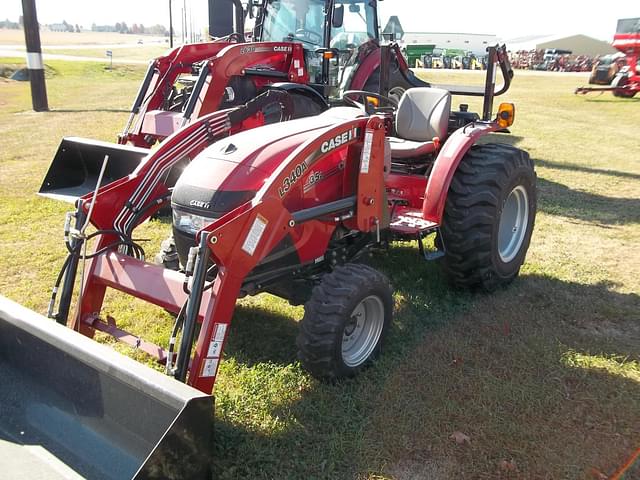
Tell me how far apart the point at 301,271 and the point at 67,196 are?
2164 millimetres

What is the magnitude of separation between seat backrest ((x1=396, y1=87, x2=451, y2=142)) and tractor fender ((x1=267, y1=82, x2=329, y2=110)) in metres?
1.92

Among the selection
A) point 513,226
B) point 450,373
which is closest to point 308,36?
point 513,226

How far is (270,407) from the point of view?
10.2ft

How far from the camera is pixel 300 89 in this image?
21.9 feet

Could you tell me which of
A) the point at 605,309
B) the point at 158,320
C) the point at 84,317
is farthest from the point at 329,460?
the point at 605,309

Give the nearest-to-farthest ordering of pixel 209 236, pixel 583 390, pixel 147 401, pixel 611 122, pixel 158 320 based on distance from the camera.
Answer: pixel 147 401 < pixel 209 236 < pixel 583 390 < pixel 158 320 < pixel 611 122

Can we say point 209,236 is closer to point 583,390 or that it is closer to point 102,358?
point 102,358

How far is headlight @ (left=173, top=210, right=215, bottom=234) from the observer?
3.00 meters

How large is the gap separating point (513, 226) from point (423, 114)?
1.15 m

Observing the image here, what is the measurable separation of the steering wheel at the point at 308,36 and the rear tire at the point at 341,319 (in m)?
5.17

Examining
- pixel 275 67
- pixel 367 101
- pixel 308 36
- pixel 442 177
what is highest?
pixel 308 36

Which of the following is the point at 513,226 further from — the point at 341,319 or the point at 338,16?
the point at 338,16

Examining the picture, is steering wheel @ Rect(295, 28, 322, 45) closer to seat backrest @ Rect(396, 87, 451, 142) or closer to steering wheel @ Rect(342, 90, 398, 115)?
steering wheel @ Rect(342, 90, 398, 115)

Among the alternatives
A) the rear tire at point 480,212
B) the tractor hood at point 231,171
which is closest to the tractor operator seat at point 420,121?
the rear tire at point 480,212
